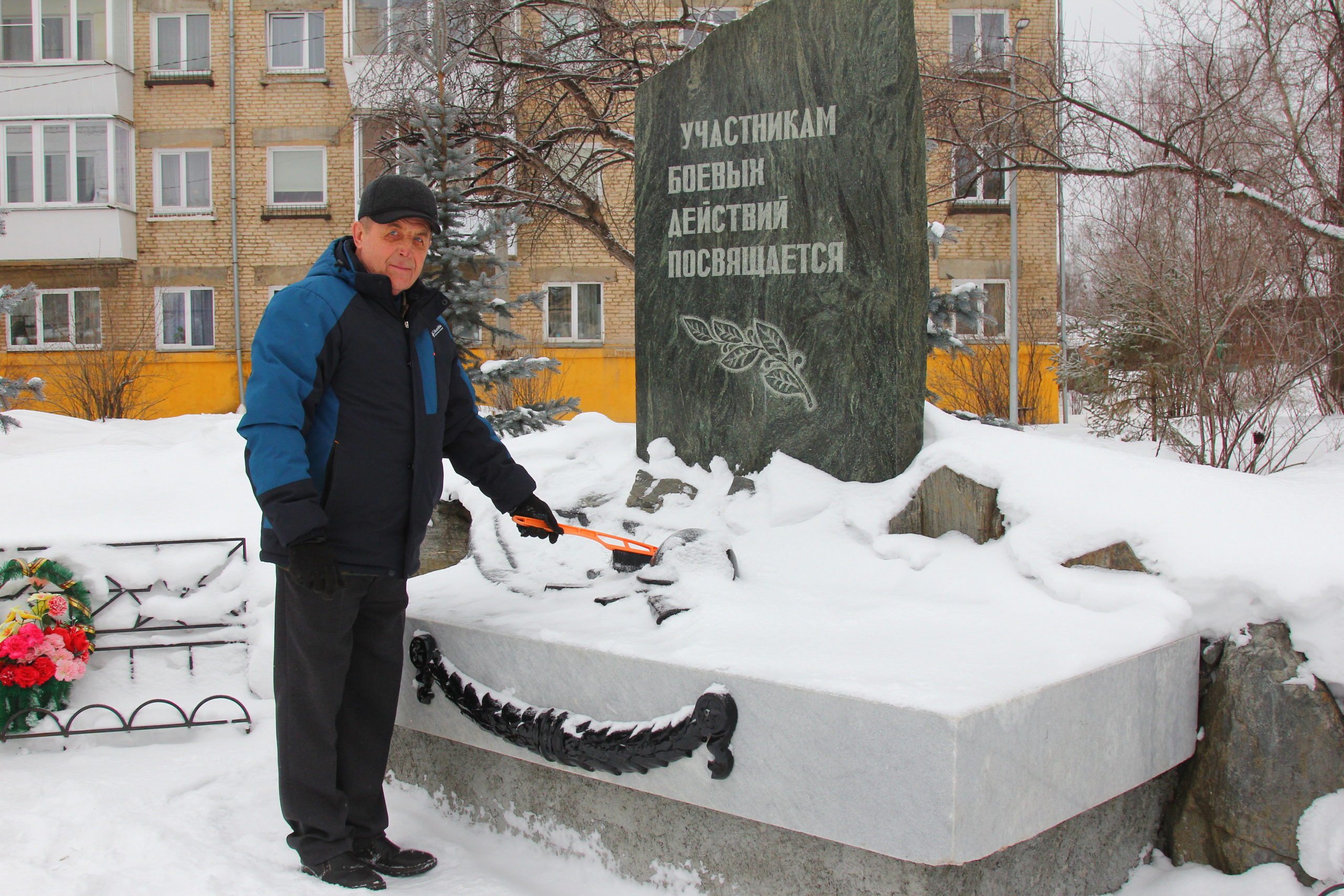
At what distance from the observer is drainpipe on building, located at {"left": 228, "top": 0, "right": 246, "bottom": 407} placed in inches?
763

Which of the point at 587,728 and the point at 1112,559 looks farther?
the point at 1112,559

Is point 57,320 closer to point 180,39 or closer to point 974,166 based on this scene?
point 180,39

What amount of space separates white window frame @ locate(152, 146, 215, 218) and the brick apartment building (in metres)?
0.03

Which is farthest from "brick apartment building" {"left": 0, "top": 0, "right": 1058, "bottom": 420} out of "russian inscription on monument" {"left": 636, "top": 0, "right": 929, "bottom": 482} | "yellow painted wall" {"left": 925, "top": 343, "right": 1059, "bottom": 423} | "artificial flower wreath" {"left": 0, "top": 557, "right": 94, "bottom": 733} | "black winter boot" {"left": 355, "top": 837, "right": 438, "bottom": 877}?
"black winter boot" {"left": 355, "top": 837, "right": 438, "bottom": 877}

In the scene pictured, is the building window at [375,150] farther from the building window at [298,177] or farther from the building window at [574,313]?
the building window at [574,313]

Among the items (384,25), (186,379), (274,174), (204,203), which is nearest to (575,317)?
(384,25)

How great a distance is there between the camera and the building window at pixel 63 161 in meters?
19.4

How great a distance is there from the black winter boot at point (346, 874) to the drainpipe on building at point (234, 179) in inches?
701

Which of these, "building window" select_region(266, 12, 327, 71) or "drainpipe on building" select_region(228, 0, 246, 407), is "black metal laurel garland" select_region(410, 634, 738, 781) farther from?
"building window" select_region(266, 12, 327, 71)

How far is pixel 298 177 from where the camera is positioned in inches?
782

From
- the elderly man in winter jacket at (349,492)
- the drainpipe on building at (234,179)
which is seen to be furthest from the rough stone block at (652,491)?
the drainpipe on building at (234,179)

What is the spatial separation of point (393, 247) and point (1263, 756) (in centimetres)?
281

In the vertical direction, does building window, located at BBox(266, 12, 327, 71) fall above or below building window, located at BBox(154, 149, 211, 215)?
above

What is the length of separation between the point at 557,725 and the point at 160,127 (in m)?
20.3
